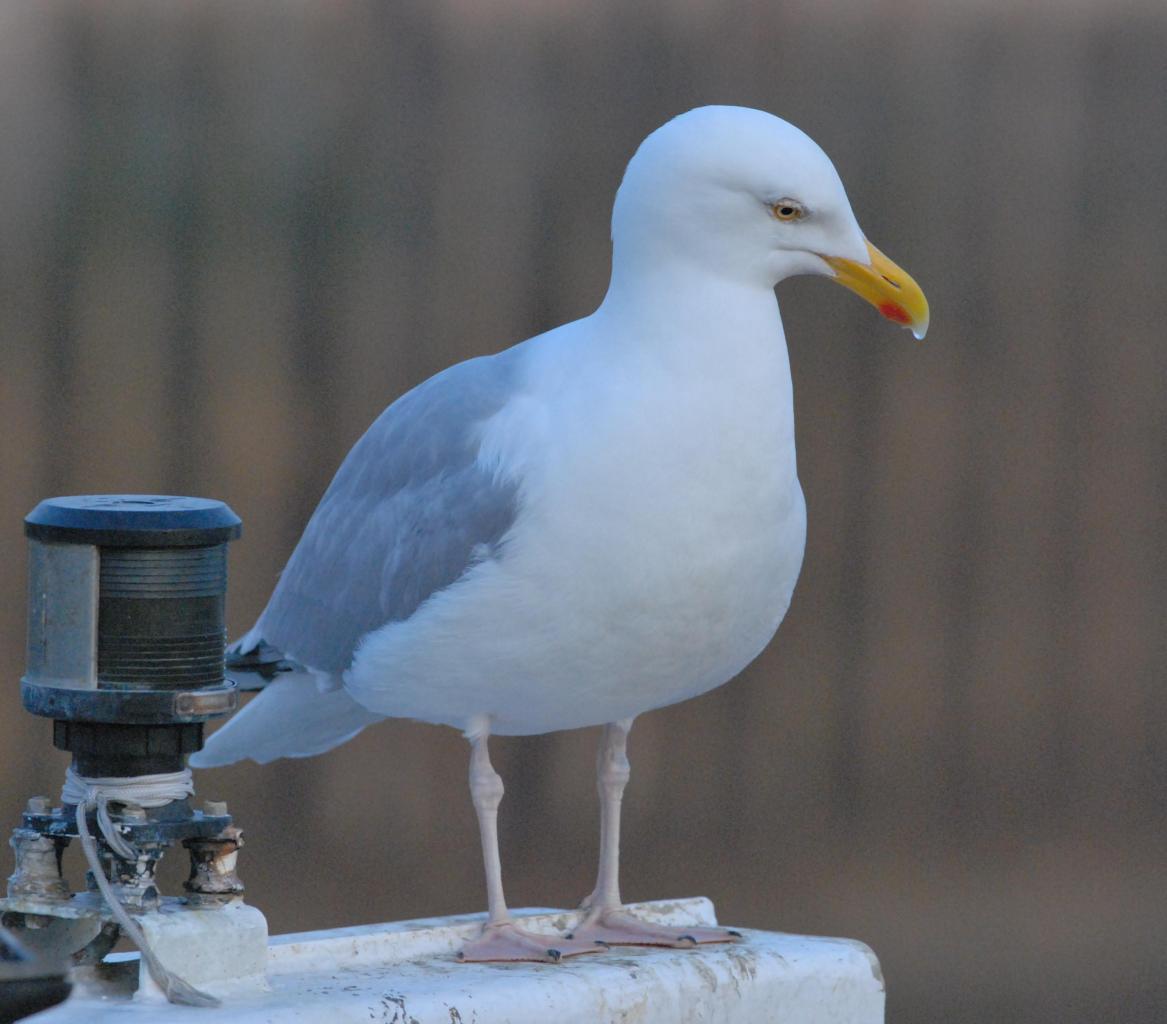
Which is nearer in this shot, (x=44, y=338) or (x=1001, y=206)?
(x=44, y=338)

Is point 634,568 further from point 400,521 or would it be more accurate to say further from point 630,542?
point 400,521

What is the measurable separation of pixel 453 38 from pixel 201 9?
1.50 feet

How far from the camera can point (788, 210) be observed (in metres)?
2.11

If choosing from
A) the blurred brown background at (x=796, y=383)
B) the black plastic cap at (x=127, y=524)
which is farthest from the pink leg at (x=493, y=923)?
the blurred brown background at (x=796, y=383)

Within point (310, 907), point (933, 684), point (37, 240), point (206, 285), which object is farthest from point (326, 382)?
point (933, 684)

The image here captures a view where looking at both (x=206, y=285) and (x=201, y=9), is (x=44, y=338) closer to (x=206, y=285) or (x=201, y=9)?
(x=206, y=285)

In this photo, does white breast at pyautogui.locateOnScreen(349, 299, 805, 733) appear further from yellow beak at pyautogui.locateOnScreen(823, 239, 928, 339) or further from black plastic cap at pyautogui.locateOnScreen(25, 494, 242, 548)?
black plastic cap at pyautogui.locateOnScreen(25, 494, 242, 548)

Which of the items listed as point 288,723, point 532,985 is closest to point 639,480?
point 532,985

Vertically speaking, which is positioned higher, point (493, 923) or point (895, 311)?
point (895, 311)

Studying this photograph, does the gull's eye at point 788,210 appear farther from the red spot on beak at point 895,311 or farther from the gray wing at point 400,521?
the gray wing at point 400,521

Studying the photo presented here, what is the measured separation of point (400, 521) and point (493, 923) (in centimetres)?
44

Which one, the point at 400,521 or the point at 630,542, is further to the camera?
the point at 400,521

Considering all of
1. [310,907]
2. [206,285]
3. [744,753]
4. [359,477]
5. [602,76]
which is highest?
[602,76]

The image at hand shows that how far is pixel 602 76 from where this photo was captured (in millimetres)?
3992
